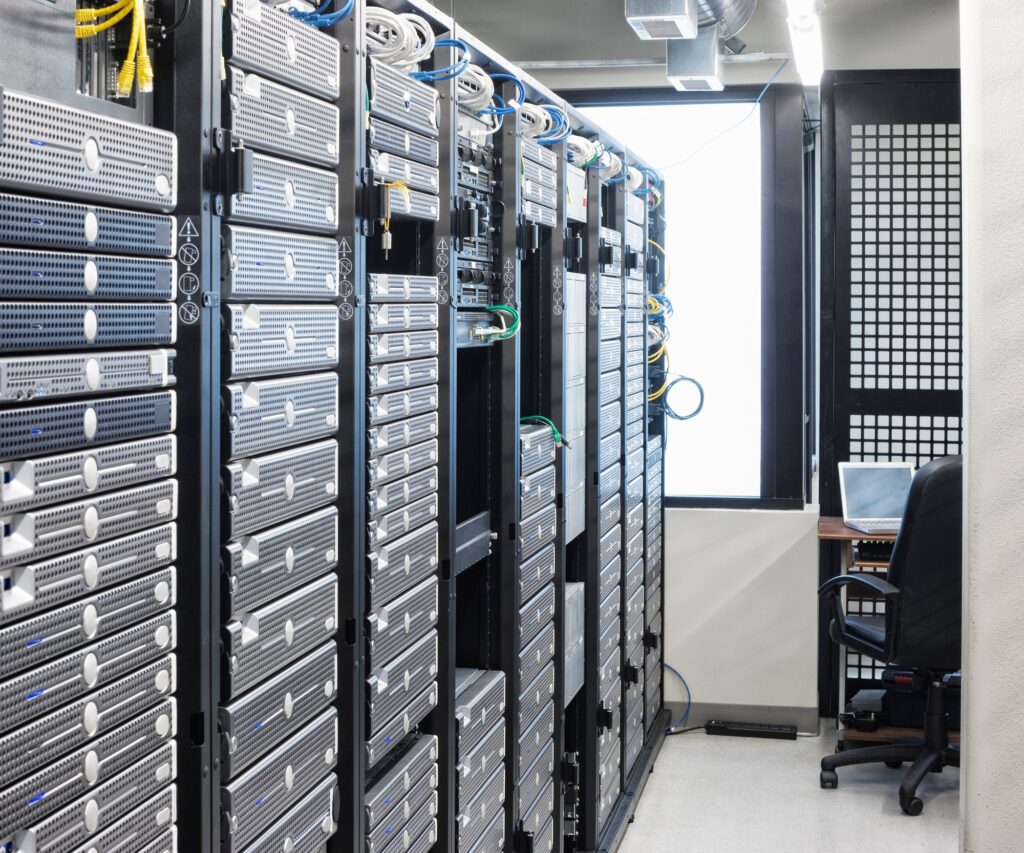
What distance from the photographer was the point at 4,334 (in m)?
1.19

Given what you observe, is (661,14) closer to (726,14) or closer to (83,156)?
(726,14)

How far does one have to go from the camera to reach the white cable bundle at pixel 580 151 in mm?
3365

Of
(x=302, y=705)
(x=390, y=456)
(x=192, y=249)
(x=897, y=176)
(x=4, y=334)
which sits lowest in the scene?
(x=302, y=705)

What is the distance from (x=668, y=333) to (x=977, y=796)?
10.9 ft

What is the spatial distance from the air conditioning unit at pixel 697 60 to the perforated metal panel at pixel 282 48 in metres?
2.71

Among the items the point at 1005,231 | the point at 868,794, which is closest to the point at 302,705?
the point at 1005,231

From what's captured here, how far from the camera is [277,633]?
173 centimetres

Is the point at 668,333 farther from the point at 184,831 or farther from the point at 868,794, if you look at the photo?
the point at 184,831

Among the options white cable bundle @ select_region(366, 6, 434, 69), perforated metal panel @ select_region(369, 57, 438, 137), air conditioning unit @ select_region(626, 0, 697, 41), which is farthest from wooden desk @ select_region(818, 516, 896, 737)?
white cable bundle @ select_region(366, 6, 434, 69)

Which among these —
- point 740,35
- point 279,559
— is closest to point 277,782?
point 279,559

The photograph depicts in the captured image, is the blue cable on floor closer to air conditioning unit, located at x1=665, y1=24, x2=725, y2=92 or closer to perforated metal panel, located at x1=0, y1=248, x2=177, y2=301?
air conditioning unit, located at x1=665, y1=24, x2=725, y2=92

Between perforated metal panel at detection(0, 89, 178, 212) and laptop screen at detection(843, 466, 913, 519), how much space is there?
372 cm

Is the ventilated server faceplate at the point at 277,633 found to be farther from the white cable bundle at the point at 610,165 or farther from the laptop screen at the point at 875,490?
the laptop screen at the point at 875,490

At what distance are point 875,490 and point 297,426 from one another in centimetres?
342
